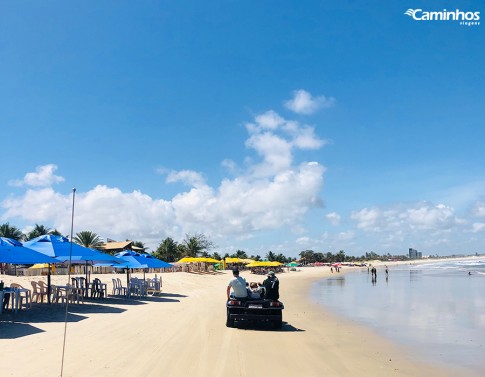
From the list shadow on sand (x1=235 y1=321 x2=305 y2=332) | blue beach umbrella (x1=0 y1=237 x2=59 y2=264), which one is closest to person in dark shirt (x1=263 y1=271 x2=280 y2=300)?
shadow on sand (x1=235 y1=321 x2=305 y2=332)

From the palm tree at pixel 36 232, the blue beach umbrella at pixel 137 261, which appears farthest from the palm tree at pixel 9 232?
the blue beach umbrella at pixel 137 261

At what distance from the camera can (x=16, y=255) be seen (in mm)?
11352

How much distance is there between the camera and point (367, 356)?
28.3ft

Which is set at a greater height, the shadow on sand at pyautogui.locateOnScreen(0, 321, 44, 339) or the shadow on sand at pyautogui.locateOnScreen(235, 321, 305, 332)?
the shadow on sand at pyautogui.locateOnScreen(0, 321, 44, 339)

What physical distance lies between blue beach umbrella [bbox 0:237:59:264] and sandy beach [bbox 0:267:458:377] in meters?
1.57

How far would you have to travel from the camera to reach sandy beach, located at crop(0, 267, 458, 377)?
22.4 feet

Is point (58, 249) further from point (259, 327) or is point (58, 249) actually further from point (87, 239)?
point (87, 239)

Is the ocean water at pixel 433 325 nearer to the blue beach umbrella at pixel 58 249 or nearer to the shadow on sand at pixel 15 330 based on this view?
the shadow on sand at pixel 15 330

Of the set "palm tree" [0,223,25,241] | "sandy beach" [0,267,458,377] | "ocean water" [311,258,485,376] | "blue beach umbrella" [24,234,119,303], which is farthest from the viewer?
"palm tree" [0,223,25,241]

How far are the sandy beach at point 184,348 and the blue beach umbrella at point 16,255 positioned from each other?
157 cm

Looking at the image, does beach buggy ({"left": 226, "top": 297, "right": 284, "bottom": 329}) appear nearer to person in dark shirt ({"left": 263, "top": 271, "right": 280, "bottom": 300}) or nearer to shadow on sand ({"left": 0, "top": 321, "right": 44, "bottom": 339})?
person in dark shirt ({"left": 263, "top": 271, "right": 280, "bottom": 300})

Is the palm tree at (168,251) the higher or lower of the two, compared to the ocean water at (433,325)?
higher

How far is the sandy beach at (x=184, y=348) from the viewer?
22.4 ft

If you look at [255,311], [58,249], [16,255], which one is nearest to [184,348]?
[255,311]
